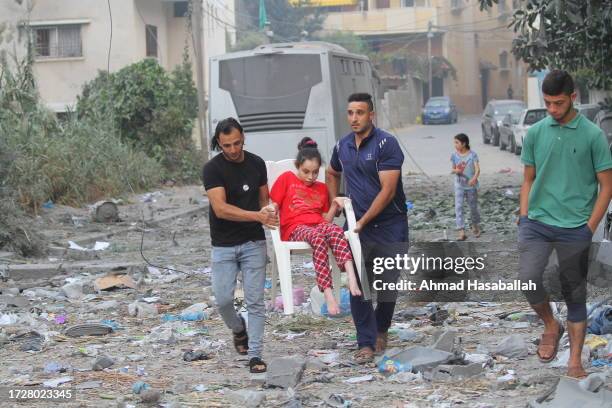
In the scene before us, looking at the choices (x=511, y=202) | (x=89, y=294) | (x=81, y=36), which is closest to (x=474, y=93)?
(x=81, y=36)

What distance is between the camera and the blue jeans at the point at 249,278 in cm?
713

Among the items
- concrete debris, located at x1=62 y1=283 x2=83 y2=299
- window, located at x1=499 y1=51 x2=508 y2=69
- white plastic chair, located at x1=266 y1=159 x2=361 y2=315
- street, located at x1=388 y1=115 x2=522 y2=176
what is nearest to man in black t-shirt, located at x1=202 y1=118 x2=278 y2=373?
white plastic chair, located at x1=266 y1=159 x2=361 y2=315

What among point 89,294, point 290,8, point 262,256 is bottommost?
point 89,294

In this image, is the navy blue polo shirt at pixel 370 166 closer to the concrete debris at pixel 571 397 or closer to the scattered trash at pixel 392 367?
the scattered trash at pixel 392 367

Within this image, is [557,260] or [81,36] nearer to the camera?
[557,260]

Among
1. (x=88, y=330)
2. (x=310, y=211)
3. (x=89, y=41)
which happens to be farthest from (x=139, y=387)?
(x=89, y=41)

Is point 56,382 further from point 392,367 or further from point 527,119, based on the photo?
point 527,119

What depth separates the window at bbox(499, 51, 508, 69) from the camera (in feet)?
253

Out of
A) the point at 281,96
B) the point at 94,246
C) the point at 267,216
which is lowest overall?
the point at 94,246

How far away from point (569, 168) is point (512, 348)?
1.62 m

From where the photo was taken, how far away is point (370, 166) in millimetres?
7234

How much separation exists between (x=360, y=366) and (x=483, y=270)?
1.09 meters

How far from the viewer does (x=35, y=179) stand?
762 inches

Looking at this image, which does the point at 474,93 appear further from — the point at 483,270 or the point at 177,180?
the point at 483,270
